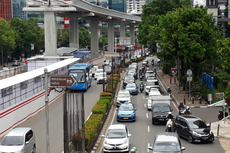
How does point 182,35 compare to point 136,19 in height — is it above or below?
below

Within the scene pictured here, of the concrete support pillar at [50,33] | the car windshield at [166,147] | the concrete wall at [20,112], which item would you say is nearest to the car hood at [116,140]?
the car windshield at [166,147]

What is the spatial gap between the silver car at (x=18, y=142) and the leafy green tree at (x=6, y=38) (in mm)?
72551

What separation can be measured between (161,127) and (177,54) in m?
16.4

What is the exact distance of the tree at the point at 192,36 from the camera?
41219 mm

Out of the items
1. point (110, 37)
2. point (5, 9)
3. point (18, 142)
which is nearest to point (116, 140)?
point (18, 142)

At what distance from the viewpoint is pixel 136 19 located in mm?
139500

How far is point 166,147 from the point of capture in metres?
19.1

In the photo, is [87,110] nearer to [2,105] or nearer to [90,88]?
[2,105]

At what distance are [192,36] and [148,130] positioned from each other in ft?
54.3

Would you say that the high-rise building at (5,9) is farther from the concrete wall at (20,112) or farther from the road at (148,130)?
the concrete wall at (20,112)

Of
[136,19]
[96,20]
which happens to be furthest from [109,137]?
[136,19]

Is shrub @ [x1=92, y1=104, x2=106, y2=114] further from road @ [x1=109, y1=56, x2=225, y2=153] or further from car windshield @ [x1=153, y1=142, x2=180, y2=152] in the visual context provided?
car windshield @ [x1=153, y1=142, x2=180, y2=152]

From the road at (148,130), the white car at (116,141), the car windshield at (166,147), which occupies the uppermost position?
the car windshield at (166,147)

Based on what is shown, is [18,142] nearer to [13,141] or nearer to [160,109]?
[13,141]
